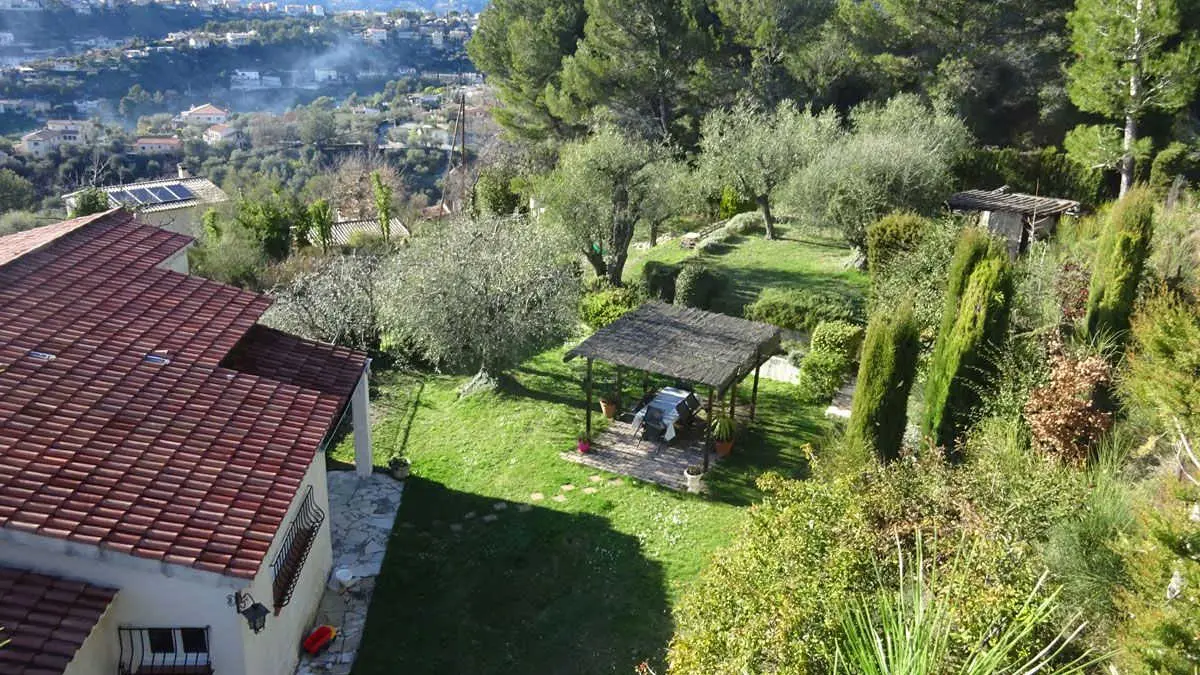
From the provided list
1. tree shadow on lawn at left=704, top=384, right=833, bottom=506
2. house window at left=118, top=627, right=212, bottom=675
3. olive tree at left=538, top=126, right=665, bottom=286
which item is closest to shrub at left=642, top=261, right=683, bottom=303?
olive tree at left=538, top=126, right=665, bottom=286

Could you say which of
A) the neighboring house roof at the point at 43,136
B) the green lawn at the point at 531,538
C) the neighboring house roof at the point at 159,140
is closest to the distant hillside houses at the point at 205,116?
the neighboring house roof at the point at 159,140

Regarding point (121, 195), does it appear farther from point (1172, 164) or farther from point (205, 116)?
point (1172, 164)

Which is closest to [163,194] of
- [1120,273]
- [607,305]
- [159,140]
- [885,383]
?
[159,140]

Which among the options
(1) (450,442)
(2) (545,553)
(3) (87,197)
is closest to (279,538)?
(2) (545,553)

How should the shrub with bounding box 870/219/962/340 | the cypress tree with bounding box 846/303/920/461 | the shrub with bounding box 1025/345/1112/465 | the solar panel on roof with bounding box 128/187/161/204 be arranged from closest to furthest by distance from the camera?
1. the shrub with bounding box 1025/345/1112/465
2. the cypress tree with bounding box 846/303/920/461
3. the shrub with bounding box 870/219/962/340
4. the solar panel on roof with bounding box 128/187/161/204

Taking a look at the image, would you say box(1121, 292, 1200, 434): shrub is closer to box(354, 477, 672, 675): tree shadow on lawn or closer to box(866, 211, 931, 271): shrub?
box(354, 477, 672, 675): tree shadow on lawn

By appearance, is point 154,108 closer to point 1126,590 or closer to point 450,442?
point 450,442
